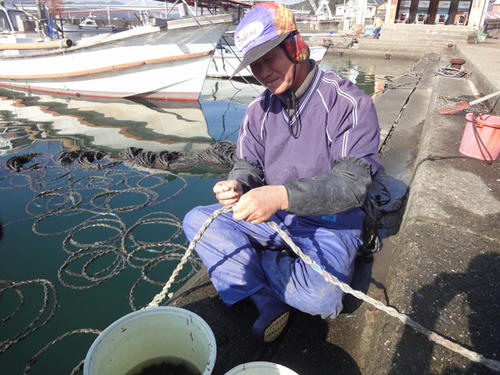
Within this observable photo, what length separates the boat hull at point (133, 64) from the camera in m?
12.0

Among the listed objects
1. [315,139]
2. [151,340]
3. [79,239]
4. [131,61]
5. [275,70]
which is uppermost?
[275,70]

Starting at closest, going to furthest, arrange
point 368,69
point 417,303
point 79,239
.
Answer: point 417,303 → point 79,239 → point 368,69

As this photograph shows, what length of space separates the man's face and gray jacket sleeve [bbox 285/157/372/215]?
29.3 inches

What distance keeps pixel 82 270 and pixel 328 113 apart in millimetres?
3317

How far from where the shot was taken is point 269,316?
1930 mm

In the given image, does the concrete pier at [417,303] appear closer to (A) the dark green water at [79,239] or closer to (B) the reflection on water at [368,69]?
(A) the dark green water at [79,239]

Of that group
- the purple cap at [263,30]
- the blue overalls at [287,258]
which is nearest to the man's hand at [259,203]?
the blue overalls at [287,258]

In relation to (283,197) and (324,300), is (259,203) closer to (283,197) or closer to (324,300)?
(283,197)

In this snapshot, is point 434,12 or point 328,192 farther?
point 434,12

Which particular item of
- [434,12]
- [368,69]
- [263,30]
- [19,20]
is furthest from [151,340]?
[434,12]

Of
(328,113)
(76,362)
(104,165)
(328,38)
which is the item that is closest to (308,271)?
(328,113)

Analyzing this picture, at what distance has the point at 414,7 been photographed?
36438 millimetres

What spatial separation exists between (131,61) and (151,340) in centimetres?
1313

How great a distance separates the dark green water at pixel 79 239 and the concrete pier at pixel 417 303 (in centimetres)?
124
